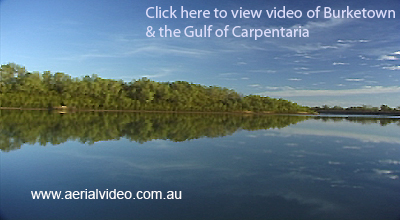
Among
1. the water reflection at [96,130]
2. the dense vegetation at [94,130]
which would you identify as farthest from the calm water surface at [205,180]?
the water reflection at [96,130]

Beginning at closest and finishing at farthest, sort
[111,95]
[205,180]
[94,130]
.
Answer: [205,180] → [94,130] → [111,95]

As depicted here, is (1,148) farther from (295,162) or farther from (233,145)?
(295,162)

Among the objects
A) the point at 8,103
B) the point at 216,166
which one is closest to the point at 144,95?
the point at 8,103

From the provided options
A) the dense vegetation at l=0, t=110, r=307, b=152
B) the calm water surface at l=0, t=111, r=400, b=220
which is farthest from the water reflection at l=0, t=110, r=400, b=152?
the calm water surface at l=0, t=111, r=400, b=220

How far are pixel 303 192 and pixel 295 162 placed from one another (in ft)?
15.1

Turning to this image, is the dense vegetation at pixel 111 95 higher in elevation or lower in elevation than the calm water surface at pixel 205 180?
higher

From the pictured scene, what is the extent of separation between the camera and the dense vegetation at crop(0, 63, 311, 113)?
8175 centimetres

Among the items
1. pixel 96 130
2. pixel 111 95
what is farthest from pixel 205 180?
pixel 111 95

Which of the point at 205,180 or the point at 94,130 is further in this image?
the point at 94,130

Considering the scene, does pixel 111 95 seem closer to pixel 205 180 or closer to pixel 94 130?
pixel 94 130

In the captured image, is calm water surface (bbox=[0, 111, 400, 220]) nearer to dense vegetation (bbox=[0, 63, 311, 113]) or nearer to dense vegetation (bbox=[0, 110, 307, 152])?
dense vegetation (bbox=[0, 110, 307, 152])

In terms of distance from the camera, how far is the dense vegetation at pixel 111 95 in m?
81.8

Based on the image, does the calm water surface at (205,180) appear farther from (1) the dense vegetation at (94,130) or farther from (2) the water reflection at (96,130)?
(2) the water reflection at (96,130)

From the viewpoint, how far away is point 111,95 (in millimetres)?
92938
